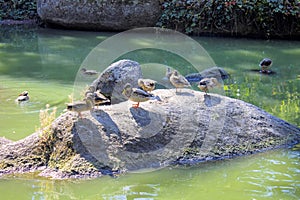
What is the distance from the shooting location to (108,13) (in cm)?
1664

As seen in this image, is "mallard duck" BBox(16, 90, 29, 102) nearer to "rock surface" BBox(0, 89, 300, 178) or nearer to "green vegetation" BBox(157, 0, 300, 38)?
"rock surface" BBox(0, 89, 300, 178)

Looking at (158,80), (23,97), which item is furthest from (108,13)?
(23,97)

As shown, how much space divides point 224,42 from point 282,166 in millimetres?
9135

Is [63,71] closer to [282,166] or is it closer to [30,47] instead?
[30,47]

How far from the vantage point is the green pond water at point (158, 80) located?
5094mm

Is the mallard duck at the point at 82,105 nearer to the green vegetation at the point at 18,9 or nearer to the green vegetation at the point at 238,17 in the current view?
the green vegetation at the point at 238,17

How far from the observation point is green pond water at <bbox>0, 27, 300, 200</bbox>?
5094mm

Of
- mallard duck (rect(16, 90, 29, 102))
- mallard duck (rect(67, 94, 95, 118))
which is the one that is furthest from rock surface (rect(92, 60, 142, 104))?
mallard duck (rect(67, 94, 95, 118))

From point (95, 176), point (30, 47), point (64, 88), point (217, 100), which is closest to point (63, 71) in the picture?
point (64, 88)

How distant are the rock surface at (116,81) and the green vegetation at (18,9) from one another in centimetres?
1174

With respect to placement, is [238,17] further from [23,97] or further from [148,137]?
[148,137]

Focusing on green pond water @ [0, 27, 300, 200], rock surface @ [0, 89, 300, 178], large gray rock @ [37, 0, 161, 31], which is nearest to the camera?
green pond water @ [0, 27, 300, 200]

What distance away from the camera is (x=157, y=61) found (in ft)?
39.1

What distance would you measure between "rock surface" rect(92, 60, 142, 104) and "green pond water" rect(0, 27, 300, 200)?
80 cm
